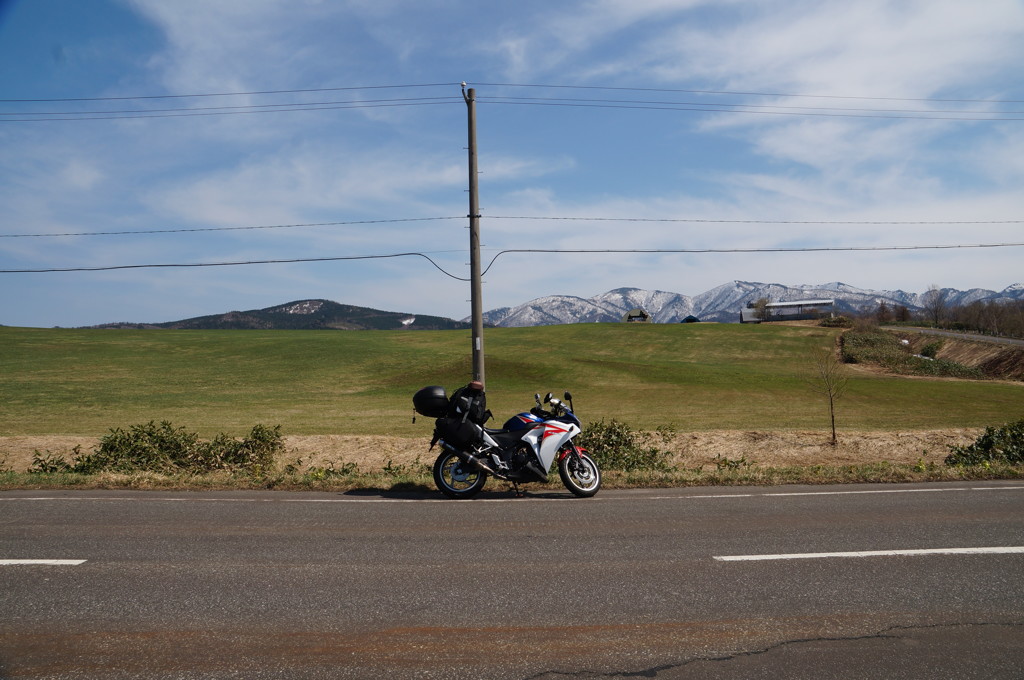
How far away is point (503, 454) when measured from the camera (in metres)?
12.0

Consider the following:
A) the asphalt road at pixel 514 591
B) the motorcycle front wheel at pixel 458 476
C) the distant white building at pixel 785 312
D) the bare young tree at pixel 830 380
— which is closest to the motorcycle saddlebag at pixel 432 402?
the motorcycle front wheel at pixel 458 476

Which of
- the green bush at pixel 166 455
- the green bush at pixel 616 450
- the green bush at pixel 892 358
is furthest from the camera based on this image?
the green bush at pixel 892 358

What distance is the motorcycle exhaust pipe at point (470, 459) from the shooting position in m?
11.6

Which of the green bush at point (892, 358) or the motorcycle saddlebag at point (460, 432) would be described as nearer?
the motorcycle saddlebag at point (460, 432)

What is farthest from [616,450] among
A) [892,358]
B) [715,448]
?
[892,358]

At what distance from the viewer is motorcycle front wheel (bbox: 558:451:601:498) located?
37.8 ft

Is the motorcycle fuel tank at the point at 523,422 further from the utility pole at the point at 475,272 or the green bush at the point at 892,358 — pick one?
the green bush at the point at 892,358

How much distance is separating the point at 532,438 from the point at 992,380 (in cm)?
5144

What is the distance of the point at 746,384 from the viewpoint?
43844 mm

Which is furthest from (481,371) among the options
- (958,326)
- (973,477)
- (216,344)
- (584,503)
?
(958,326)

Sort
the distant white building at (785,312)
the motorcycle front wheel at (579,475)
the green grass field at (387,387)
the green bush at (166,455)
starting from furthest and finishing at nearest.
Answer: the distant white building at (785,312) < the green grass field at (387,387) < the green bush at (166,455) < the motorcycle front wheel at (579,475)

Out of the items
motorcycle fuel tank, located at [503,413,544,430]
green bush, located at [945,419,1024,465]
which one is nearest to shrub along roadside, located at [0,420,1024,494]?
green bush, located at [945,419,1024,465]

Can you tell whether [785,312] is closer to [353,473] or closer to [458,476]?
[353,473]

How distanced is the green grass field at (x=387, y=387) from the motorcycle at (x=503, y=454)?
15490 mm
